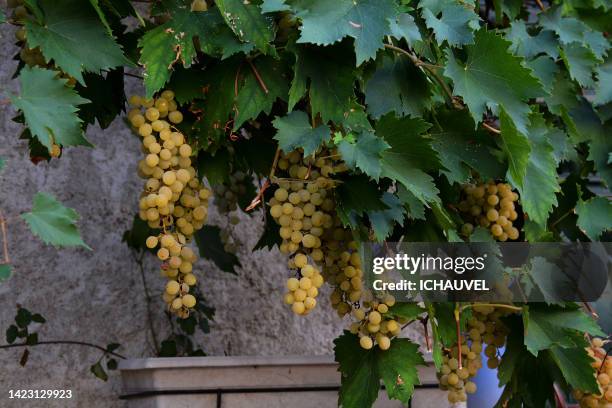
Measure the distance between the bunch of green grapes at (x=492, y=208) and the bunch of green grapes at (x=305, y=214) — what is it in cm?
34

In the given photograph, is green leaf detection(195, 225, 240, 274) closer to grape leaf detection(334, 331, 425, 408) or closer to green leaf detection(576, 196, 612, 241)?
grape leaf detection(334, 331, 425, 408)

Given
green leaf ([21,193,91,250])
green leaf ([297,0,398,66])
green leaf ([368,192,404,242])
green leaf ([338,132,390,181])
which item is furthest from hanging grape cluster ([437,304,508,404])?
green leaf ([21,193,91,250])

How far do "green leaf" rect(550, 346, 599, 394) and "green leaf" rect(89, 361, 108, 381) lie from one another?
92cm

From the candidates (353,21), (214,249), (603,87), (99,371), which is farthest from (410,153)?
(99,371)

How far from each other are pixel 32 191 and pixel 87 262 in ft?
0.63

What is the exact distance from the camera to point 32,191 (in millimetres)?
1904

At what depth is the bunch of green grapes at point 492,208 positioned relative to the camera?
151cm

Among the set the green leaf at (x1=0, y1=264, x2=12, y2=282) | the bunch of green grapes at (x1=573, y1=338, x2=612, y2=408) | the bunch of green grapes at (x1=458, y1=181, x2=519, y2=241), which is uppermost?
the green leaf at (x1=0, y1=264, x2=12, y2=282)

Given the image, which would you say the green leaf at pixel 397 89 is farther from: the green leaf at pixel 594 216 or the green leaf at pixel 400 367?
the green leaf at pixel 594 216

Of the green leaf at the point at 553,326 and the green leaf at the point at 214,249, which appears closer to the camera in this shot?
the green leaf at the point at 553,326

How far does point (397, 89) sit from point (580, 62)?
52 cm

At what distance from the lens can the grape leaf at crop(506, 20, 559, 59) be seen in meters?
1.63

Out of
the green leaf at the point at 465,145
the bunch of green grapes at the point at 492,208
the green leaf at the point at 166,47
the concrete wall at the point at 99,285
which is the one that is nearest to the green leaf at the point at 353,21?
the green leaf at the point at 166,47

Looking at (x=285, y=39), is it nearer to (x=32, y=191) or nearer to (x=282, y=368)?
(x=282, y=368)
